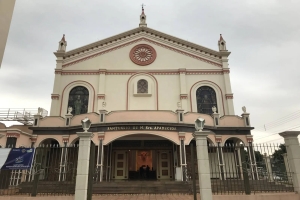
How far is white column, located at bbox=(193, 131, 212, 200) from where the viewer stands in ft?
25.2

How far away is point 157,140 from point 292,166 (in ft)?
34.3

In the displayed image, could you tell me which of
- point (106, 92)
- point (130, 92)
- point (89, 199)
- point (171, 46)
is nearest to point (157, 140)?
point (130, 92)

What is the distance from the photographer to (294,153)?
881 cm

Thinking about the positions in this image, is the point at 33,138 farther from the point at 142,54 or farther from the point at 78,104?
the point at 142,54

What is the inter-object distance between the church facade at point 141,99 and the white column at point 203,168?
23.4 ft

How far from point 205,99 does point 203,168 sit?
1321 centimetres

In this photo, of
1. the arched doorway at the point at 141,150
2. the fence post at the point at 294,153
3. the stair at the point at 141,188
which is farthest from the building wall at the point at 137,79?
the fence post at the point at 294,153

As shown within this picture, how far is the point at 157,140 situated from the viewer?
18078 millimetres

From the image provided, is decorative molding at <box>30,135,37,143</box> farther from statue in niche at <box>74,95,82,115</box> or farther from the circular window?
the circular window

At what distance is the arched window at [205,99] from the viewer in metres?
20.2

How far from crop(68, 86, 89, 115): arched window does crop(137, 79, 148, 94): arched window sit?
462cm

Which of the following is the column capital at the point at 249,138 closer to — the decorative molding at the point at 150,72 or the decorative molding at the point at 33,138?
the decorative molding at the point at 150,72

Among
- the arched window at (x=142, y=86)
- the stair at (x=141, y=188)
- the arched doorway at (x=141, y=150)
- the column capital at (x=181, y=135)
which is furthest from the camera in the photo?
the arched window at (x=142, y=86)

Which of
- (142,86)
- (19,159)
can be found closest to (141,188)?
(19,159)
